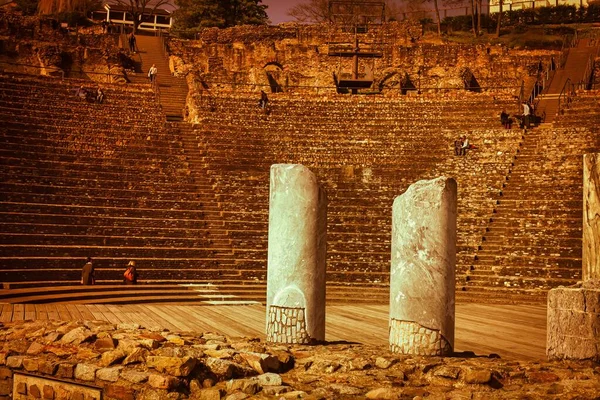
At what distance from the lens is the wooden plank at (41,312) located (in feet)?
39.9

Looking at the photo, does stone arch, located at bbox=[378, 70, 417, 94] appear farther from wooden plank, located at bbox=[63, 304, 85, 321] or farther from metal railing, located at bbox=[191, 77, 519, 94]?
wooden plank, located at bbox=[63, 304, 85, 321]

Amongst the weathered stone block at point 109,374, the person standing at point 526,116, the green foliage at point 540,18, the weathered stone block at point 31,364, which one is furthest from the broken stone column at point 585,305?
the green foliage at point 540,18

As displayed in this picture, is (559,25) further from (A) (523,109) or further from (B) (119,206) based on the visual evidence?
(B) (119,206)

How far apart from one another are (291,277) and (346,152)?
13125 mm

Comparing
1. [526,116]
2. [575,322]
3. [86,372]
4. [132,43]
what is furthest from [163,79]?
[575,322]

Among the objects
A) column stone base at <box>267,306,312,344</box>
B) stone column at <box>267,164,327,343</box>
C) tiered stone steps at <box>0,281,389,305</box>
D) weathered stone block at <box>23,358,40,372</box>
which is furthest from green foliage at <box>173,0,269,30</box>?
weathered stone block at <box>23,358,40,372</box>

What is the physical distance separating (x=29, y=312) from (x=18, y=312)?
0.19 m

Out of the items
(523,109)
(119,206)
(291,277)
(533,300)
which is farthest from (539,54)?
(291,277)

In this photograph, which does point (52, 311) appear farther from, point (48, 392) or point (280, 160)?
point (280, 160)

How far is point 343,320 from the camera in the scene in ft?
44.4

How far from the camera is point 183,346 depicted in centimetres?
922

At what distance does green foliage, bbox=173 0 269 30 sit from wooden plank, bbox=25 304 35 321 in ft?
116

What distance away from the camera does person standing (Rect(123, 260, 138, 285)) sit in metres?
16.3

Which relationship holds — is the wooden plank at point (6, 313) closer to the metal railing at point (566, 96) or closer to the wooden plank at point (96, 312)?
the wooden plank at point (96, 312)
